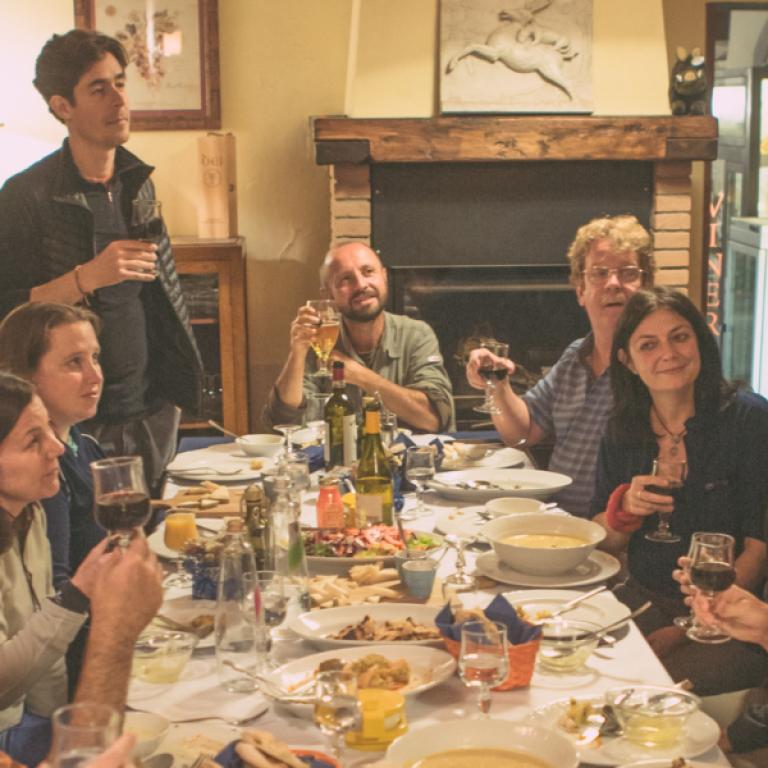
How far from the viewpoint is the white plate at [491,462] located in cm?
287

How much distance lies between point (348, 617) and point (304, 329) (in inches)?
57.0

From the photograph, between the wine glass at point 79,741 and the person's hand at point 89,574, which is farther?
the person's hand at point 89,574

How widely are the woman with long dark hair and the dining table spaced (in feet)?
1.85

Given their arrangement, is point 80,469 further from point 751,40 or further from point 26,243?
point 751,40

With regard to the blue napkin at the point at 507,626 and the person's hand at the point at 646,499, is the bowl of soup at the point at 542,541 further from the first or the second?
the blue napkin at the point at 507,626

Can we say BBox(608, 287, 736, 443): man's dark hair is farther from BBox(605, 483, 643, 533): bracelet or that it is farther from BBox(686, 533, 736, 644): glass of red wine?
BBox(686, 533, 736, 644): glass of red wine

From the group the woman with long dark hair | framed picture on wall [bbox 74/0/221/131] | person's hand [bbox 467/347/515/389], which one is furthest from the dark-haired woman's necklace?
framed picture on wall [bbox 74/0/221/131]

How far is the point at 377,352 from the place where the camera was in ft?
11.6

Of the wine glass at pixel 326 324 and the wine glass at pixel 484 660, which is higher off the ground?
the wine glass at pixel 326 324

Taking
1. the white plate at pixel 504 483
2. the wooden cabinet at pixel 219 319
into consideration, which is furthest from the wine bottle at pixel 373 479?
the wooden cabinet at pixel 219 319

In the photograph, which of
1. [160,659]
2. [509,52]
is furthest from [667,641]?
[509,52]

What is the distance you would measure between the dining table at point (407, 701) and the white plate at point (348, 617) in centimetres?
3

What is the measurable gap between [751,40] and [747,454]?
4.68m

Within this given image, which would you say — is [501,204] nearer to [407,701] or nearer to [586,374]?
[586,374]
